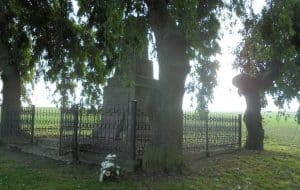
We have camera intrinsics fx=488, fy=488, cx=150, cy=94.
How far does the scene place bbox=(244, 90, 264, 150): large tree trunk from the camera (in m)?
20.7

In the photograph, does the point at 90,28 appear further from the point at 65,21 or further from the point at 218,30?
the point at 218,30

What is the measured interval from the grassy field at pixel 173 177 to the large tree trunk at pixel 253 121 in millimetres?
3680

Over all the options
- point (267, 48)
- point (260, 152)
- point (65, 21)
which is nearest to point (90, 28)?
point (65, 21)


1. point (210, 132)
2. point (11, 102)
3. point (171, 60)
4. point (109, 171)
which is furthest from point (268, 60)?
point (11, 102)

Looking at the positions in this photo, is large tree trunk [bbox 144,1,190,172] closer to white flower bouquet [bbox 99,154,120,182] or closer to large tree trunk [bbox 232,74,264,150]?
white flower bouquet [bbox 99,154,120,182]

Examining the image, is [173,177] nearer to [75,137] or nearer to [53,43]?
[75,137]

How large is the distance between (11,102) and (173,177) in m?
12.2

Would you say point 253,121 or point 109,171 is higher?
point 253,121

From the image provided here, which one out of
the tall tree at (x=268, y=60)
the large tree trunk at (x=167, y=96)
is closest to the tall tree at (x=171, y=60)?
the large tree trunk at (x=167, y=96)

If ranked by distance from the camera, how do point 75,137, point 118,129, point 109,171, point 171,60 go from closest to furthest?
point 109,171
point 171,60
point 118,129
point 75,137

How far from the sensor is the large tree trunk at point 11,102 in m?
20.2

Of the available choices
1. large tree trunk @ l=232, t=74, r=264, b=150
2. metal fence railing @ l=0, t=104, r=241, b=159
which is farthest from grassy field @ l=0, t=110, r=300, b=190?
large tree trunk @ l=232, t=74, r=264, b=150

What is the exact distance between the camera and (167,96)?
518 inches

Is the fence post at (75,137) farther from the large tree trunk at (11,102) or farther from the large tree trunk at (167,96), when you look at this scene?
the large tree trunk at (11,102)
